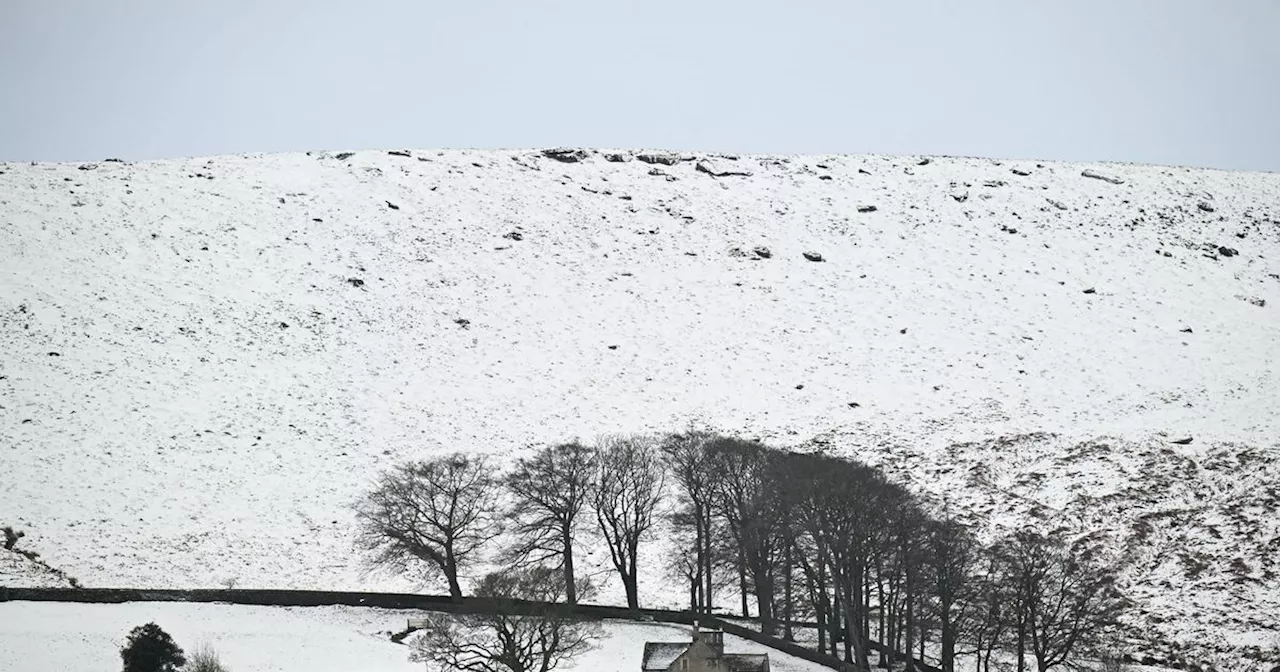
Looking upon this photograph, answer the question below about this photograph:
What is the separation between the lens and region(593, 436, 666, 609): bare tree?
52.3m

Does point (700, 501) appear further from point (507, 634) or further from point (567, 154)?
point (567, 154)

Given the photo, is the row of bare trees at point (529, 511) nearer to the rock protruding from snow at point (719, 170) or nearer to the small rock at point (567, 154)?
the rock protruding from snow at point (719, 170)

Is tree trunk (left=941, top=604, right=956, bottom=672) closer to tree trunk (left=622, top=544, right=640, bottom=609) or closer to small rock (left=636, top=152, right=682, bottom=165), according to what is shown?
tree trunk (left=622, top=544, right=640, bottom=609)

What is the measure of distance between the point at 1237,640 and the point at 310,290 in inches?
2470

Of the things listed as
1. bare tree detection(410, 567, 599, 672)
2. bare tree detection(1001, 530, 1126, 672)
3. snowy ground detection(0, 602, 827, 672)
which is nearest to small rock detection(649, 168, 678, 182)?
bare tree detection(1001, 530, 1126, 672)

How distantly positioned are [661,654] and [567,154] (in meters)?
84.1

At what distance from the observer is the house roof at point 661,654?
4150 cm

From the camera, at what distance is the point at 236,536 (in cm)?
5875

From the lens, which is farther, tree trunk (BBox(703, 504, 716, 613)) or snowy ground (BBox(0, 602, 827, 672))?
tree trunk (BBox(703, 504, 716, 613))

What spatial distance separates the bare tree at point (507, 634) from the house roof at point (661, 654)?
2.09 metres

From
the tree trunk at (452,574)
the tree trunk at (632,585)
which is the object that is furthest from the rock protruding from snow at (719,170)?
the tree trunk at (452,574)

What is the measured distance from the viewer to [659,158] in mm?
121875

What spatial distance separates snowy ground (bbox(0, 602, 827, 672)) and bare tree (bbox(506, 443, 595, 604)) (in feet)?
15.7

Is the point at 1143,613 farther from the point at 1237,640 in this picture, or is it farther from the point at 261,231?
the point at 261,231
